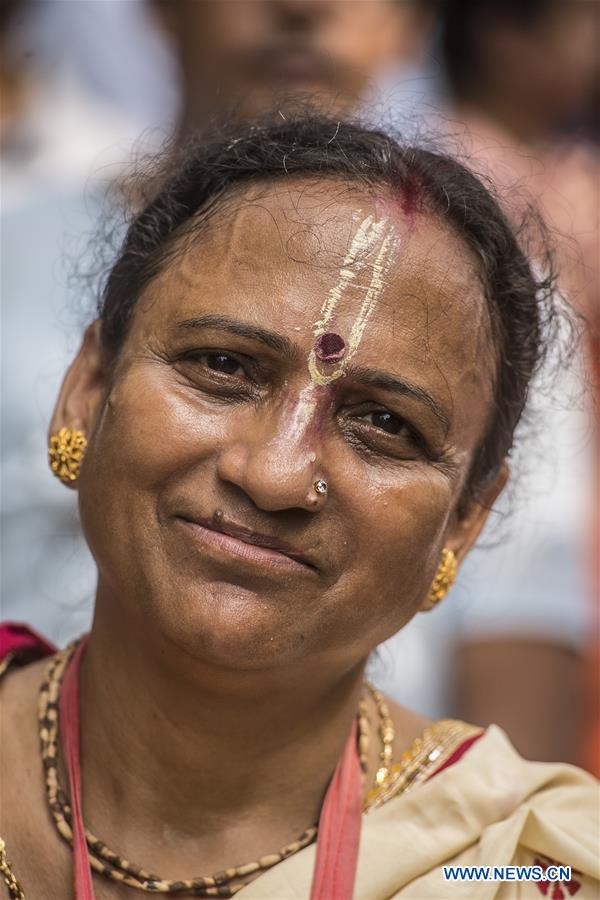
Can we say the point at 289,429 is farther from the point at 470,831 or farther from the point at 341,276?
Answer: the point at 470,831

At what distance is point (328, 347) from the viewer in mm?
2639

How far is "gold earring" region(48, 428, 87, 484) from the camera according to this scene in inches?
114

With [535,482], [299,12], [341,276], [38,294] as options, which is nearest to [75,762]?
[341,276]

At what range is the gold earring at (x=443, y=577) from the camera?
297cm

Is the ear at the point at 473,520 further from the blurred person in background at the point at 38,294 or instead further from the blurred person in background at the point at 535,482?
the blurred person in background at the point at 38,294

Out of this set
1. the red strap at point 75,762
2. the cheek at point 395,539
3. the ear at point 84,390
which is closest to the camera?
the cheek at point 395,539

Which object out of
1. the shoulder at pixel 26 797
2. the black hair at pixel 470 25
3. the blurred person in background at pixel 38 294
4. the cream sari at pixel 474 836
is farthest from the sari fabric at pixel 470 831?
the black hair at pixel 470 25

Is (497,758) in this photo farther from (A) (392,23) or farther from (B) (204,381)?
(A) (392,23)

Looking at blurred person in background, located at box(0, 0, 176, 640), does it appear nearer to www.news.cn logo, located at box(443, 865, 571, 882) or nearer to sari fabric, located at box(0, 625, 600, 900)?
sari fabric, located at box(0, 625, 600, 900)

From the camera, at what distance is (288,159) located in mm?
2859

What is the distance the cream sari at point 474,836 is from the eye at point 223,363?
3.21 ft

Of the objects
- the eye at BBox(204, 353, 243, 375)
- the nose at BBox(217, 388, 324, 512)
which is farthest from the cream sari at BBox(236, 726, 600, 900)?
the eye at BBox(204, 353, 243, 375)

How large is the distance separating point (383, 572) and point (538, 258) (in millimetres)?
1068

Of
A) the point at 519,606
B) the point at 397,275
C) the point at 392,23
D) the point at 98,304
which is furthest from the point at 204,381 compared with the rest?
the point at 392,23
